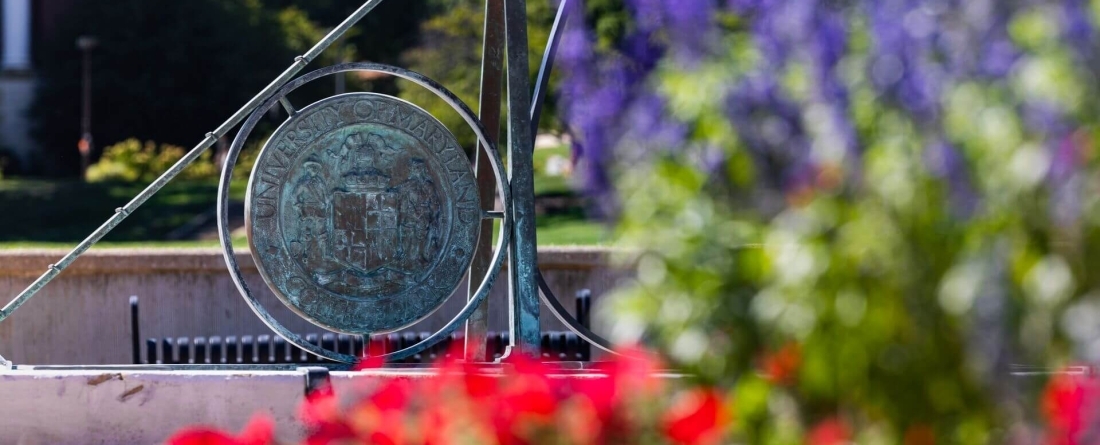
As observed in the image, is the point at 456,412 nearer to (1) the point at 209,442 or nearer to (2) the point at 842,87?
(1) the point at 209,442

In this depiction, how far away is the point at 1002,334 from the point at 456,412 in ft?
4.15

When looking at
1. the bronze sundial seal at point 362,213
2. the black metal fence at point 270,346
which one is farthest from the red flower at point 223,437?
the black metal fence at point 270,346

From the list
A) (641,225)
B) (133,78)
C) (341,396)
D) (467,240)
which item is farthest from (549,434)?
(133,78)

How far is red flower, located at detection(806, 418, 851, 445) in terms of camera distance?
2732mm

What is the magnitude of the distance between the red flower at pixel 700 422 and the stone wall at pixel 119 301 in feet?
24.1

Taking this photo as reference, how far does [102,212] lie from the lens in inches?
1113

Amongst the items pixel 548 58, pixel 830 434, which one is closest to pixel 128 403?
pixel 548 58

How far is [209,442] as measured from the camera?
131 inches

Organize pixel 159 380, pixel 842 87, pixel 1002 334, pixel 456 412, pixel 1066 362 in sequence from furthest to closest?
pixel 159 380 → pixel 456 412 → pixel 842 87 → pixel 1066 362 → pixel 1002 334

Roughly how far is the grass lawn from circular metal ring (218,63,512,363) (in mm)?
15591

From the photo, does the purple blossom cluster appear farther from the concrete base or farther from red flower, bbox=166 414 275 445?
the concrete base

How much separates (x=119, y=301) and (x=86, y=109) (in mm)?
34244

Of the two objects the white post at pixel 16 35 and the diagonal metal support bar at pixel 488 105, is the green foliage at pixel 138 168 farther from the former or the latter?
the diagonal metal support bar at pixel 488 105

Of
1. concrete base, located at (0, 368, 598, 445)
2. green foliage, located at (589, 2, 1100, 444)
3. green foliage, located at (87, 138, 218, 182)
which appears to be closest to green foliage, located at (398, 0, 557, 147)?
green foliage, located at (87, 138, 218, 182)
